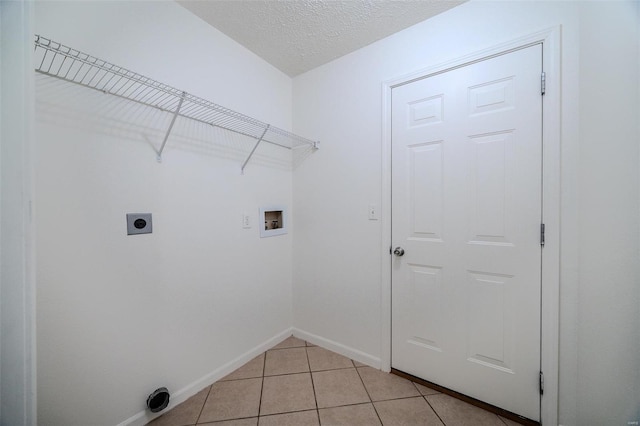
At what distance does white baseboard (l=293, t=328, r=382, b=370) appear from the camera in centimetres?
179

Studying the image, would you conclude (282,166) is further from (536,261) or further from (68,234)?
(536,261)

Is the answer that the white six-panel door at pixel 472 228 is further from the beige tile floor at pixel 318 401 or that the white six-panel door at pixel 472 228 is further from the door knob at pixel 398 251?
the beige tile floor at pixel 318 401

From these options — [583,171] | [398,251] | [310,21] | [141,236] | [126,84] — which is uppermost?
[310,21]

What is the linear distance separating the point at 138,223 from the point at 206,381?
3.68 feet

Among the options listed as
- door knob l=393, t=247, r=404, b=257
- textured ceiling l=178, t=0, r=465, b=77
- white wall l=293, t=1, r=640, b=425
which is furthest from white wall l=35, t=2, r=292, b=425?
door knob l=393, t=247, r=404, b=257

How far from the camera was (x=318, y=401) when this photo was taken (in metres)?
1.45

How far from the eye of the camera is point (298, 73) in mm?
2143

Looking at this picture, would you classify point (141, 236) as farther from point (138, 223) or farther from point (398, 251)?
point (398, 251)

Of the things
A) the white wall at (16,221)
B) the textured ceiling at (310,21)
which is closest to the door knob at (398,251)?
the textured ceiling at (310,21)

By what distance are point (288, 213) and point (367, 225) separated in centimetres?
78

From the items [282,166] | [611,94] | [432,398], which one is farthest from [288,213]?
[611,94]

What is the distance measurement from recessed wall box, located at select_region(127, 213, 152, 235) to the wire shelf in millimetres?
343

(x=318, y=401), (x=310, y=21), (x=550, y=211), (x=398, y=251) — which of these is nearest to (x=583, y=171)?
(x=550, y=211)

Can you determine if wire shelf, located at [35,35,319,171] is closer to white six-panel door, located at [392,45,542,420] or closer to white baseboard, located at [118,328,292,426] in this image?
white six-panel door, located at [392,45,542,420]
